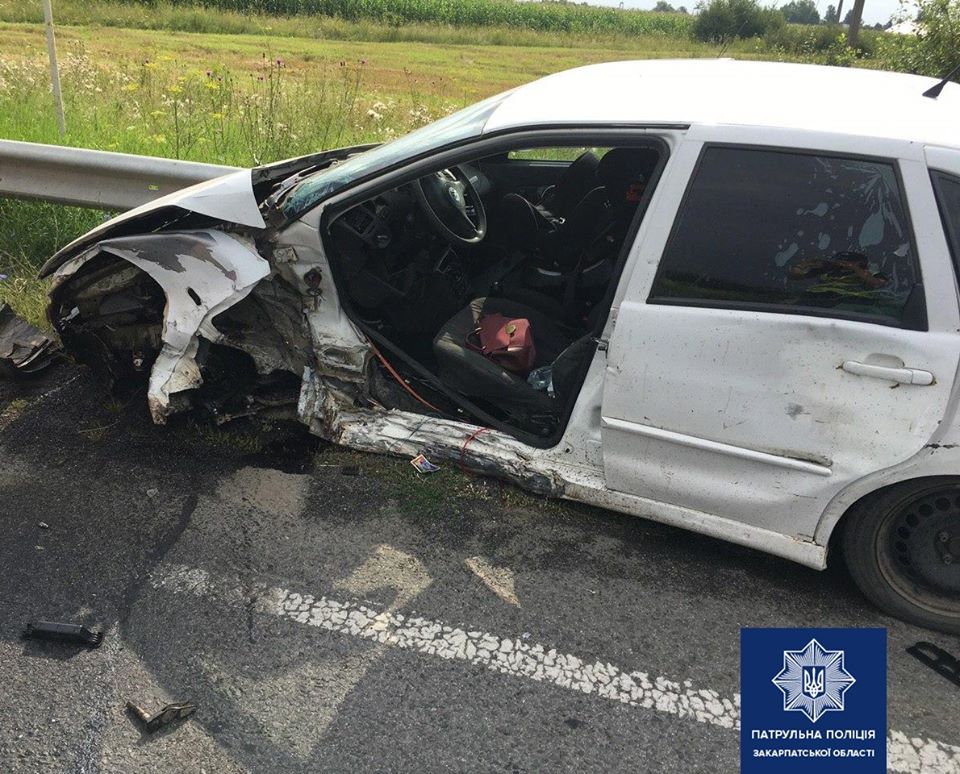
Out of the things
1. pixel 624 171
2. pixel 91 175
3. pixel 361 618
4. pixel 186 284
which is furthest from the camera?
pixel 91 175

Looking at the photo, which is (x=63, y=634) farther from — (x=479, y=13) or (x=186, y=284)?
(x=479, y=13)

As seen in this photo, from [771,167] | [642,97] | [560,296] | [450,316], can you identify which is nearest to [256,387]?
[450,316]

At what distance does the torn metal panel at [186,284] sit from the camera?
3090 millimetres

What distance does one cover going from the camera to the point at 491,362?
333cm

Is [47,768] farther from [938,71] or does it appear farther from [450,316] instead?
[938,71]

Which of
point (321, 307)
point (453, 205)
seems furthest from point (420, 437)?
point (453, 205)

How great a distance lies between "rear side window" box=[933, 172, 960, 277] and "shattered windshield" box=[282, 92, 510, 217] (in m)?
1.51

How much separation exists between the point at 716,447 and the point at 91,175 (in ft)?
13.1

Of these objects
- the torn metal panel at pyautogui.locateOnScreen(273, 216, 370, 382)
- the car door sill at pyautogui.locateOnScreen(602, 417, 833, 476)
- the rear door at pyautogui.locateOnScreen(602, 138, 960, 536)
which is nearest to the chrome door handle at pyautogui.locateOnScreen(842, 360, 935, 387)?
the rear door at pyautogui.locateOnScreen(602, 138, 960, 536)

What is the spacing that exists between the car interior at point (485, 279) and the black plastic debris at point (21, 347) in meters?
1.73

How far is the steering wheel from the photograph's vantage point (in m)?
3.38

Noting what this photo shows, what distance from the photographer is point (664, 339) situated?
2.65 metres

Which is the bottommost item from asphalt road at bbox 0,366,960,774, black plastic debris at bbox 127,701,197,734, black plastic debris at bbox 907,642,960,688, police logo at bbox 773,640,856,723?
black plastic debris at bbox 127,701,197,734

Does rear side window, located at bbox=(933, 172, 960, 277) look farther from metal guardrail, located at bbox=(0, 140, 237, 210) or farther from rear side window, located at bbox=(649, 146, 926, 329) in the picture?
metal guardrail, located at bbox=(0, 140, 237, 210)
